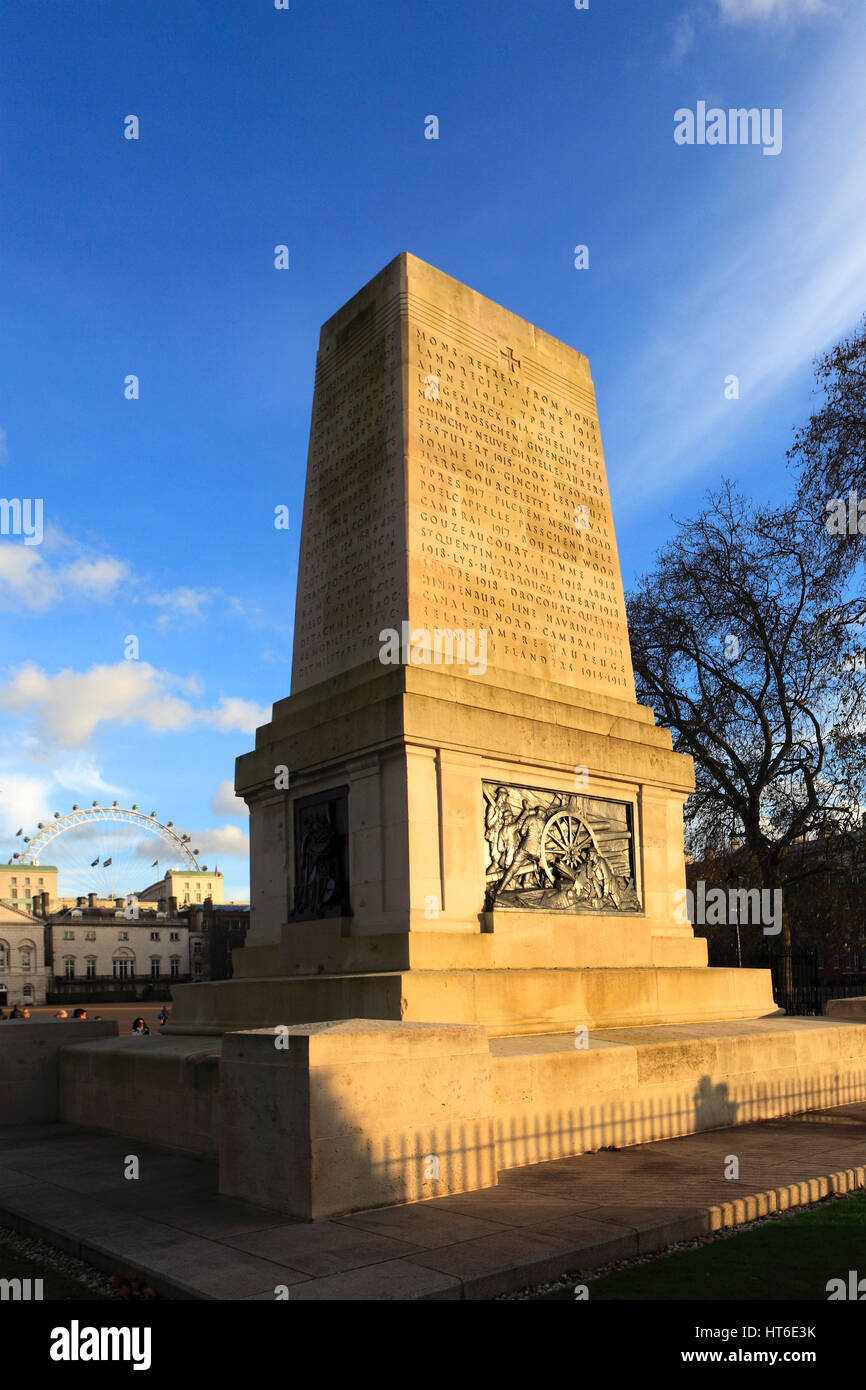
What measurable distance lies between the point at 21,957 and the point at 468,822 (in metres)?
139

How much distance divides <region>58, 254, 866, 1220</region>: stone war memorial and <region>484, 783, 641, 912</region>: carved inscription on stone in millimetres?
41

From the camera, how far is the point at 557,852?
14.3 metres

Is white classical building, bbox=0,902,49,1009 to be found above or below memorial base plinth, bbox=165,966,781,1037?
below

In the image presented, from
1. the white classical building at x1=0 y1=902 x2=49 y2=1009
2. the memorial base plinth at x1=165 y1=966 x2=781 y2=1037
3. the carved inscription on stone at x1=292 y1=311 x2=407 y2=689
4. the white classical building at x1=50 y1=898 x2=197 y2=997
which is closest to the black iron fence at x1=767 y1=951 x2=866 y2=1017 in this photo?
the memorial base plinth at x1=165 y1=966 x2=781 y2=1037

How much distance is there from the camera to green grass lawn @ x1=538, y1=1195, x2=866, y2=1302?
5.95 meters

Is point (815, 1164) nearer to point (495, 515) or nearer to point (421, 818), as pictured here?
point (421, 818)

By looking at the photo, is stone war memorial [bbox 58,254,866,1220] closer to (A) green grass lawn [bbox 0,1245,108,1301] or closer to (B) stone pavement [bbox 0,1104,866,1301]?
(B) stone pavement [bbox 0,1104,866,1301]

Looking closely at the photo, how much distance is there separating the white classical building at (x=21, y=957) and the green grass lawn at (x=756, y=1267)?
140389 mm

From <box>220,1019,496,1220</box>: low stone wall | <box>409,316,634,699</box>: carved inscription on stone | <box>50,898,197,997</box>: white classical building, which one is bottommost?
<box>50,898,197,997</box>: white classical building

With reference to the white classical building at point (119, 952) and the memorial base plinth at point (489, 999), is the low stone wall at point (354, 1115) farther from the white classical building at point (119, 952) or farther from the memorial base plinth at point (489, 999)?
the white classical building at point (119, 952)

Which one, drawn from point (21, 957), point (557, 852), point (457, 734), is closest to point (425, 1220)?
point (457, 734)

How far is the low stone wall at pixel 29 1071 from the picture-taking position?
45.2 feet

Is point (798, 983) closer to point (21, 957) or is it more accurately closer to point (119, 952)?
point (21, 957)
